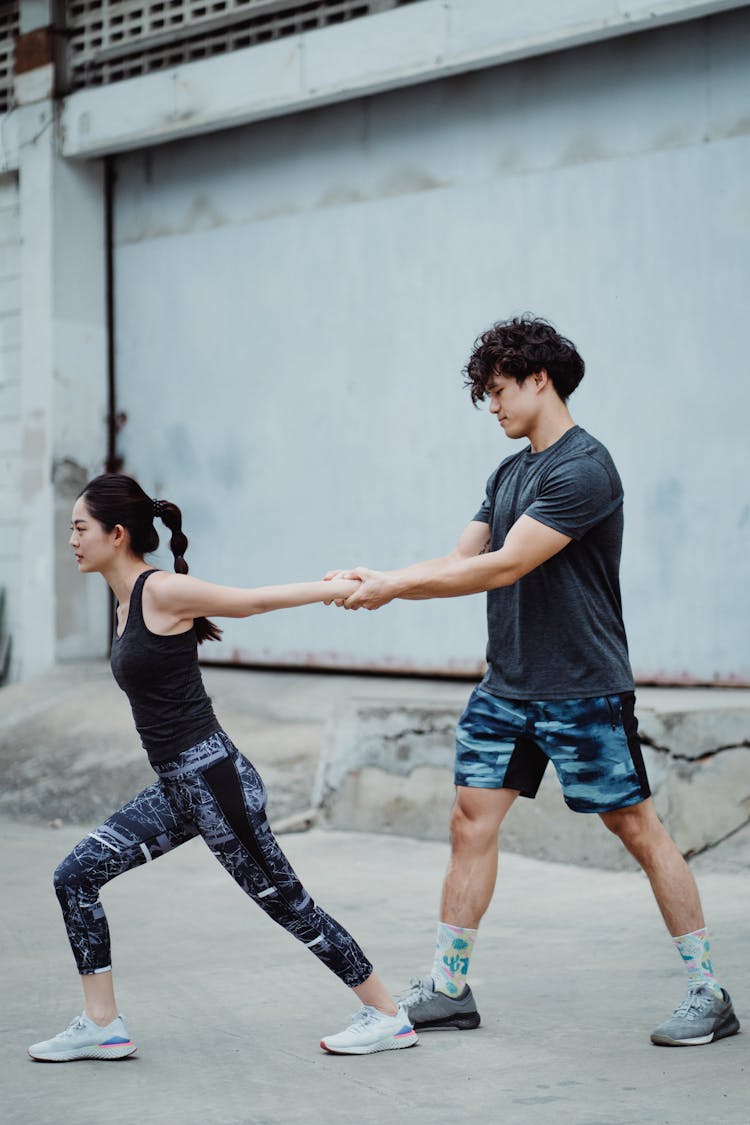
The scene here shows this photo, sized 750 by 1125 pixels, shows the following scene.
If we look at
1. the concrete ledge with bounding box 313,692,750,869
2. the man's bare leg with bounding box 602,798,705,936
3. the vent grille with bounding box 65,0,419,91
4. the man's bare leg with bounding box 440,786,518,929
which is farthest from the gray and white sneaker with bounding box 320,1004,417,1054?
the vent grille with bounding box 65,0,419,91

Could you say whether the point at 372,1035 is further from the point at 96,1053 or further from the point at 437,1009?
the point at 96,1053

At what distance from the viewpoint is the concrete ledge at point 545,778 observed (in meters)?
5.91

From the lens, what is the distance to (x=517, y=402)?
4.06 meters

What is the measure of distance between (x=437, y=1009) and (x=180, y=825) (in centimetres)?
84

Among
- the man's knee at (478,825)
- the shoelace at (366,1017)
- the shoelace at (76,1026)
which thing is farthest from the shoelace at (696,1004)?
the shoelace at (76,1026)

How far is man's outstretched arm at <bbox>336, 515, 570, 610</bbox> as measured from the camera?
3838 mm

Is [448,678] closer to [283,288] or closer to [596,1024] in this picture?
[283,288]

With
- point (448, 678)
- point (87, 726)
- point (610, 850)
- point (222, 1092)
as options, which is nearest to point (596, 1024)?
point (222, 1092)

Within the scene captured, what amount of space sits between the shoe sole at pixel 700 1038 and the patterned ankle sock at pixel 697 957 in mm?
97

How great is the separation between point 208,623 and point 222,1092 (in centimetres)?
115

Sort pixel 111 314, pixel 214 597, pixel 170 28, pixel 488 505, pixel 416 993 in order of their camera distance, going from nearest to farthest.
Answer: pixel 214 597 → pixel 416 993 → pixel 488 505 → pixel 170 28 → pixel 111 314

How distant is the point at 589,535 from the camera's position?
3.97 metres

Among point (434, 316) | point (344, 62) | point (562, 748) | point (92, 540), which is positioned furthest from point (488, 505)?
point (344, 62)

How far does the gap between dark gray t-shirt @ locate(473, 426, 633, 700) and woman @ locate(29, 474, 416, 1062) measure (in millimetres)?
583
